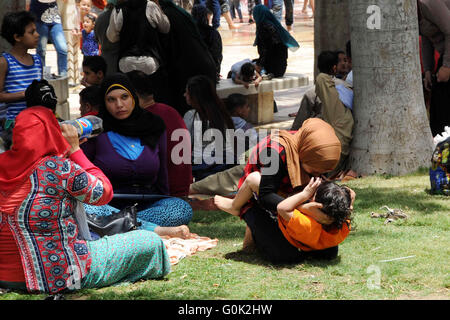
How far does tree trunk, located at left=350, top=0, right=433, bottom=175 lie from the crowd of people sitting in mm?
358

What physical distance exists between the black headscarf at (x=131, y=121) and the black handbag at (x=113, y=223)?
2.51 feet

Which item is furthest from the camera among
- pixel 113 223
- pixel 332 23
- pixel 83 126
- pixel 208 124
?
pixel 332 23

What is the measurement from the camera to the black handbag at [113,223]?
16.2 feet

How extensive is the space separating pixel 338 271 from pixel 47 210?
5.83 feet

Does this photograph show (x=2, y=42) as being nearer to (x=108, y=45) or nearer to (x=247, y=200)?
(x=108, y=45)

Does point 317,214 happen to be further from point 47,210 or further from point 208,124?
point 208,124

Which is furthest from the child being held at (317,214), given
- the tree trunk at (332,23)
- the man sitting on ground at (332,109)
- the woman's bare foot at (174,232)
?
the tree trunk at (332,23)

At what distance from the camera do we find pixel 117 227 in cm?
500

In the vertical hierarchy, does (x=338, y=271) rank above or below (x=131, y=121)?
below

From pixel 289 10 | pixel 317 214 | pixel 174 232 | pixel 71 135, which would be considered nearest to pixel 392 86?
pixel 174 232

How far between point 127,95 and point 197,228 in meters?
1.21

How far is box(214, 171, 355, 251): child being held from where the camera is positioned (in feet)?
15.1

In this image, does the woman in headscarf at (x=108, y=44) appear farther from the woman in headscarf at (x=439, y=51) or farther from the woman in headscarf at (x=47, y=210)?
the woman in headscarf at (x=47, y=210)

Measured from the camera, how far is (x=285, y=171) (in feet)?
15.8
